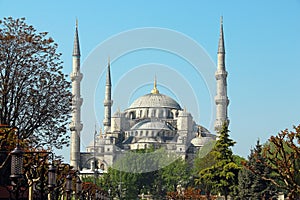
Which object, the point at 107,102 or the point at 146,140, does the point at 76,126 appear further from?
the point at 107,102

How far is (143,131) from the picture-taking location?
117250 millimetres

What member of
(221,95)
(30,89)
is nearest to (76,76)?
(221,95)

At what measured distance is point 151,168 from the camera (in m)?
88.9

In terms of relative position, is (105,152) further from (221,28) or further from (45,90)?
(45,90)

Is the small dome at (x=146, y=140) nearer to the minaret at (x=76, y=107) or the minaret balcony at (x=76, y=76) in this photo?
the minaret at (x=76, y=107)

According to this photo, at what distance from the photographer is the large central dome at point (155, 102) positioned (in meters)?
126

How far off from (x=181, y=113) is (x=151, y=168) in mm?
29779

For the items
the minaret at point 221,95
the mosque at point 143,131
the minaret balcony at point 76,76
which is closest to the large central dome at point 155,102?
the mosque at point 143,131

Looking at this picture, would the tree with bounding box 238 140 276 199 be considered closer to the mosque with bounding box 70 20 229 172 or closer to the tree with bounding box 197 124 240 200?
the tree with bounding box 197 124 240 200

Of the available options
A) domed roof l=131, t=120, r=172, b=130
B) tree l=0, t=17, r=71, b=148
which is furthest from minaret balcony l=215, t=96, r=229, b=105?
tree l=0, t=17, r=71, b=148

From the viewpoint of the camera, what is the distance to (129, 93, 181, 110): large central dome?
126125mm

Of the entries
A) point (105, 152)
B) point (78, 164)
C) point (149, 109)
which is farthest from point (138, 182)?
point (149, 109)

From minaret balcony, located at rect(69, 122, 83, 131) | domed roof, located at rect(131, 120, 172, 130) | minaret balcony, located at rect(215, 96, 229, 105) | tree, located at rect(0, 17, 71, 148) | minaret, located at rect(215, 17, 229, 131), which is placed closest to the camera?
tree, located at rect(0, 17, 71, 148)

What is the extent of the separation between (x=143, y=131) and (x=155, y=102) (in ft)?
33.4
